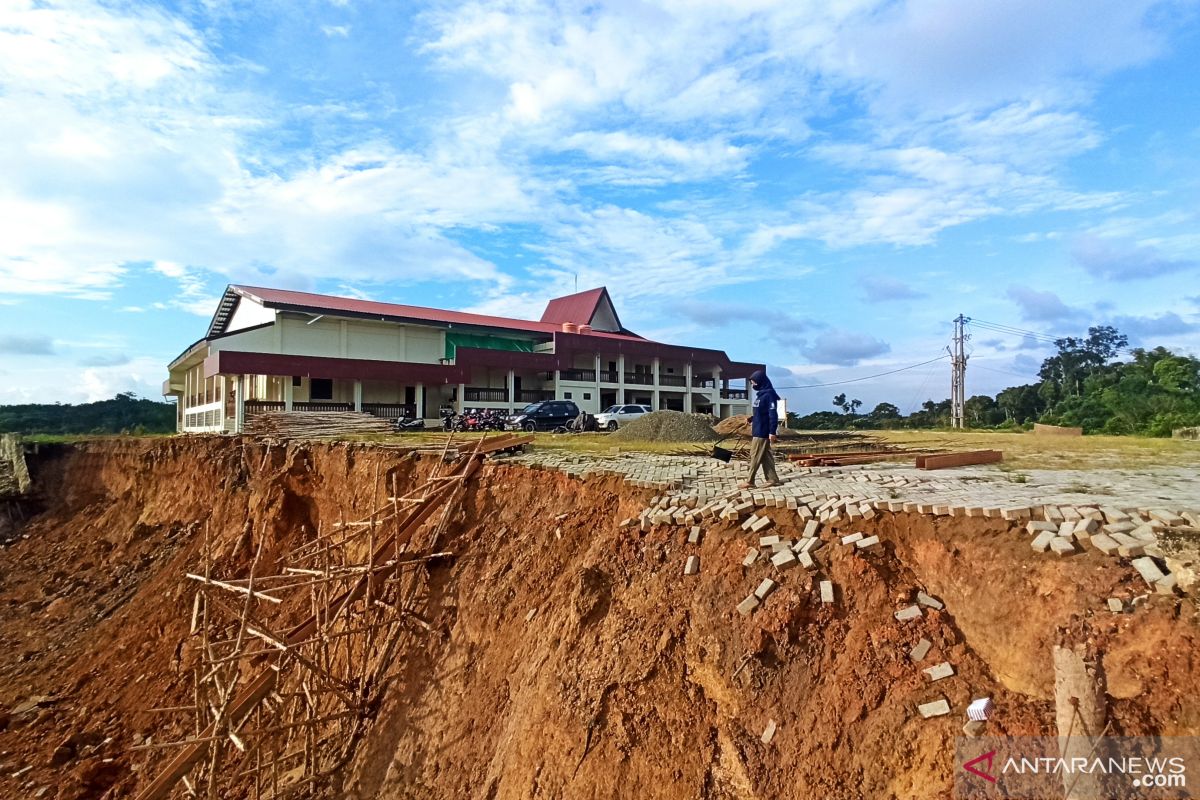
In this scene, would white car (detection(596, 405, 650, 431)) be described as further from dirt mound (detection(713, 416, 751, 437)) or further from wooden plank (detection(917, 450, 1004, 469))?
wooden plank (detection(917, 450, 1004, 469))

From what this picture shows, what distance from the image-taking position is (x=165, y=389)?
42281 millimetres

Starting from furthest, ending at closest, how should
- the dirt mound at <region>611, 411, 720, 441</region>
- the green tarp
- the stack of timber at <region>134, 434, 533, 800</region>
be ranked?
the green tarp
the dirt mound at <region>611, 411, 720, 441</region>
the stack of timber at <region>134, 434, 533, 800</region>

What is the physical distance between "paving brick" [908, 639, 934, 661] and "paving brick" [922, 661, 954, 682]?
12 cm

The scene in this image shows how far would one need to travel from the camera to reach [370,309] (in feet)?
113

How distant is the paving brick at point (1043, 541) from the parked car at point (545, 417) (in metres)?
19.8

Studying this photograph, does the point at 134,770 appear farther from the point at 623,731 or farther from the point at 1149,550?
the point at 1149,550

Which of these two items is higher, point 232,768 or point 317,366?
point 317,366

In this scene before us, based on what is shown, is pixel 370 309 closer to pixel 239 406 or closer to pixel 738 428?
pixel 239 406

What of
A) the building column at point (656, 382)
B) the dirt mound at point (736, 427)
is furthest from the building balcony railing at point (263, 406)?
the building column at point (656, 382)

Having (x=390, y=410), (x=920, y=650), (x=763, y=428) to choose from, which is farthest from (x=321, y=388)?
(x=920, y=650)

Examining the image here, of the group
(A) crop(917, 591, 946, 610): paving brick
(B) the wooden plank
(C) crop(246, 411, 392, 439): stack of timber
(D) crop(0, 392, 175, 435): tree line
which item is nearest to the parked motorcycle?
(C) crop(246, 411, 392, 439): stack of timber

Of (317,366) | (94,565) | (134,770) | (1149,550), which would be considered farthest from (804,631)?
(317,366)

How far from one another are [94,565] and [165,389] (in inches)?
1123

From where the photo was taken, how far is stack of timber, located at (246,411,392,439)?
56.2 ft
